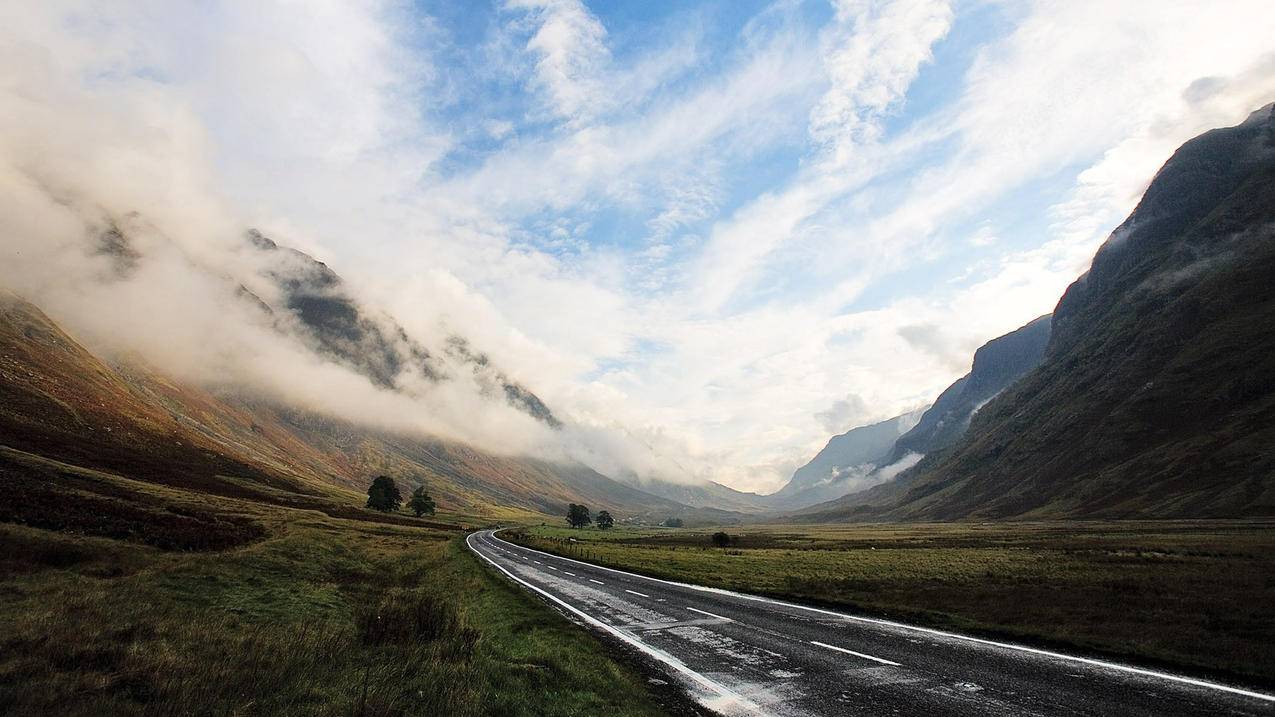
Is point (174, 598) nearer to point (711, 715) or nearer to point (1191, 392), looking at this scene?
point (711, 715)

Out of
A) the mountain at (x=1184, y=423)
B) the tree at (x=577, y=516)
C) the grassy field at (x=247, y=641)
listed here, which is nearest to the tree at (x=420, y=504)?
the tree at (x=577, y=516)

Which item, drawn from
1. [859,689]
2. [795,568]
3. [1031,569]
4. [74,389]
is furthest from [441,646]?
[74,389]

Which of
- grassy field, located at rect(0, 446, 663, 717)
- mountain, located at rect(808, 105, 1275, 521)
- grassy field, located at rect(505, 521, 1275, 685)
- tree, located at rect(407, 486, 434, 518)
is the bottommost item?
tree, located at rect(407, 486, 434, 518)

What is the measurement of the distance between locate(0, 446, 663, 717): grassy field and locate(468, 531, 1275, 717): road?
189cm

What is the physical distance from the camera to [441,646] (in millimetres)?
10758

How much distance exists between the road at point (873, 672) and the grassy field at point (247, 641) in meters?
1.89

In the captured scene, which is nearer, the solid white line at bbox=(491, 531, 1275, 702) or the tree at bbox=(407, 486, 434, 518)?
the solid white line at bbox=(491, 531, 1275, 702)

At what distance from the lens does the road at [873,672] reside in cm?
850

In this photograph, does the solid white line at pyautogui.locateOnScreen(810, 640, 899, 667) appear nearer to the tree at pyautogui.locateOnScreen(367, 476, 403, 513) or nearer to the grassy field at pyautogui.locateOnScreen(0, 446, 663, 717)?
the grassy field at pyautogui.locateOnScreen(0, 446, 663, 717)

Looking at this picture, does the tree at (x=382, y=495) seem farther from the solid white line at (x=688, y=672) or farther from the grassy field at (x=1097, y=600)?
the solid white line at (x=688, y=672)

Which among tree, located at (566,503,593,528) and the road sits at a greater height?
the road

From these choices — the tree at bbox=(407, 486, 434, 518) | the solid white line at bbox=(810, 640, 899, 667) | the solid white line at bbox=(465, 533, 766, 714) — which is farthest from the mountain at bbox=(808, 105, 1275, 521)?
the tree at bbox=(407, 486, 434, 518)

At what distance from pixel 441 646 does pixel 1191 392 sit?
221107 millimetres

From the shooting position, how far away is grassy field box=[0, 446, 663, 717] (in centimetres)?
698
